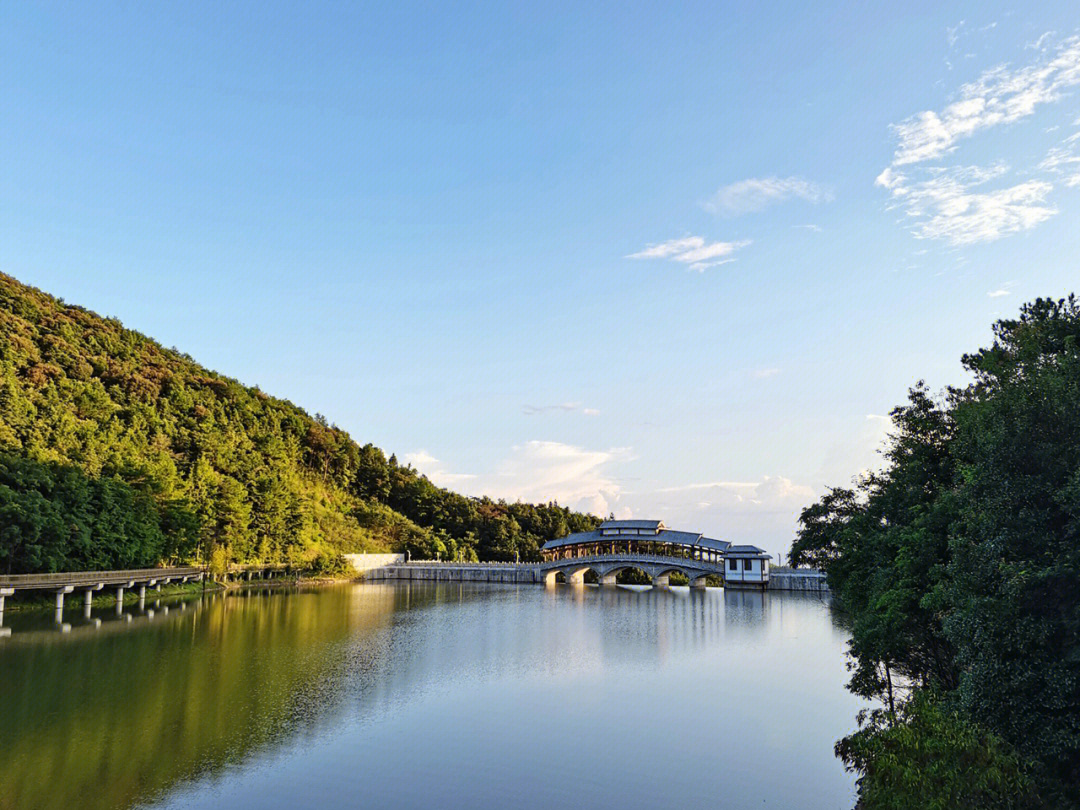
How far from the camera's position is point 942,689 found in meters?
16.8

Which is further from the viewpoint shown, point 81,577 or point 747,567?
point 747,567

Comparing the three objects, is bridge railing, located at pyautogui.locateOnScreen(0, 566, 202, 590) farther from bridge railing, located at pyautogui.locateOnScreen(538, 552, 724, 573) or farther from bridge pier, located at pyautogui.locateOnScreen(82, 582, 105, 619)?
bridge railing, located at pyautogui.locateOnScreen(538, 552, 724, 573)

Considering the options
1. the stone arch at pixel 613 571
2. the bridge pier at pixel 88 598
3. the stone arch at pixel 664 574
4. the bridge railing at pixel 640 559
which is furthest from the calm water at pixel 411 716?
the stone arch at pixel 613 571

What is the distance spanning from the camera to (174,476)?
161 feet

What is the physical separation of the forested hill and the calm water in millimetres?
5811

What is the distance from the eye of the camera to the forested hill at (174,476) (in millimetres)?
37125

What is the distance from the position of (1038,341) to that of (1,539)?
125 ft

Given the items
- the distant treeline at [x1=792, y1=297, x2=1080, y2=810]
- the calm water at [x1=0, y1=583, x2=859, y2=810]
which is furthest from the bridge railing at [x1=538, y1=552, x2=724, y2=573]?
the distant treeline at [x1=792, y1=297, x2=1080, y2=810]

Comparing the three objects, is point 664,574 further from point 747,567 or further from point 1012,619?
point 1012,619

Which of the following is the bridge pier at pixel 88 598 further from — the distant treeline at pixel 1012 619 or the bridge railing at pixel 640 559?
the bridge railing at pixel 640 559

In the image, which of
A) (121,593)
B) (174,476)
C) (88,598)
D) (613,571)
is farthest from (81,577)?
(613,571)

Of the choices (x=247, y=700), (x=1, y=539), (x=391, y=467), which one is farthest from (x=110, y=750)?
(x=391, y=467)

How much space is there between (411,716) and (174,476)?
122ft

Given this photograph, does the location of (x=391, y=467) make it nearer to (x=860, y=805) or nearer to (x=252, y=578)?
(x=252, y=578)
